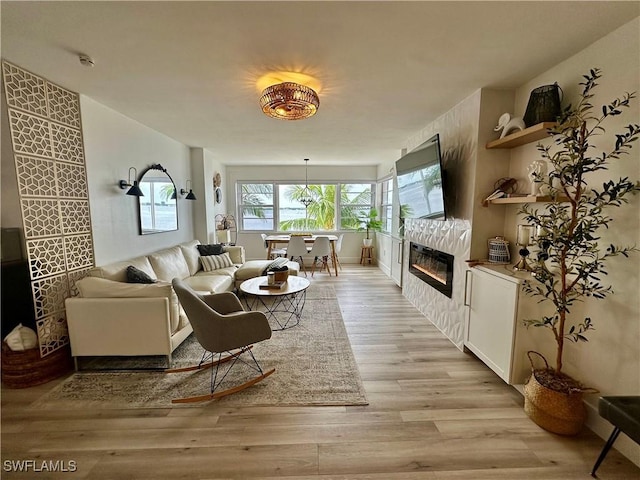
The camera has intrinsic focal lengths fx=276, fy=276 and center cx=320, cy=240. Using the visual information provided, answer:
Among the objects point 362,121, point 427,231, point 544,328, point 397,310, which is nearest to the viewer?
point 544,328

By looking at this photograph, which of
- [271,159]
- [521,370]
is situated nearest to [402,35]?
[521,370]

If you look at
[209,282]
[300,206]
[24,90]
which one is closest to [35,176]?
[24,90]

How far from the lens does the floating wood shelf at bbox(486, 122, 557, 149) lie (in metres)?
1.92

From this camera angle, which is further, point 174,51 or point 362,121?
point 362,121

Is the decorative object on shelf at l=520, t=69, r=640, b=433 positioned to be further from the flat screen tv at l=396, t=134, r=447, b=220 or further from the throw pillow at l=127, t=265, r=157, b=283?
the throw pillow at l=127, t=265, r=157, b=283

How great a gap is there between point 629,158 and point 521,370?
5.13ft

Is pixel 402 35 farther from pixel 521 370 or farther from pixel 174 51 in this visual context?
pixel 521 370

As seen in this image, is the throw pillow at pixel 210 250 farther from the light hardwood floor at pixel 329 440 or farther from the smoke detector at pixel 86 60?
the smoke detector at pixel 86 60

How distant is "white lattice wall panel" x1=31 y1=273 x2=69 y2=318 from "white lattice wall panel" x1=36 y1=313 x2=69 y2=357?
6cm

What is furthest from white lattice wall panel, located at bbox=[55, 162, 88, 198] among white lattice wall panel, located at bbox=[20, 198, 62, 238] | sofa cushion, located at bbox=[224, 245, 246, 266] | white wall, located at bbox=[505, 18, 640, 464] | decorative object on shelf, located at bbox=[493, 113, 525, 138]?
white wall, located at bbox=[505, 18, 640, 464]

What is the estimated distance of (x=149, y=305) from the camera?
2.33 m

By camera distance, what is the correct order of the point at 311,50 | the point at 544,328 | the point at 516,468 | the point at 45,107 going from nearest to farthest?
the point at 516,468
the point at 311,50
the point at 544,328
the point at 45,107

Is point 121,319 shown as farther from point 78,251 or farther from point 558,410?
point 558,410

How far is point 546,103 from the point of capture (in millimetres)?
2006
